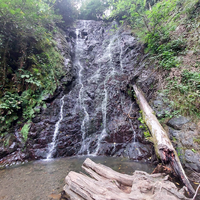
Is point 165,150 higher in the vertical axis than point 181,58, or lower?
lower

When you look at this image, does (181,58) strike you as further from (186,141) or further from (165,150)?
(165,150)

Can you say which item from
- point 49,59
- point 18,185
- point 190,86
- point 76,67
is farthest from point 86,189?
point 76,67

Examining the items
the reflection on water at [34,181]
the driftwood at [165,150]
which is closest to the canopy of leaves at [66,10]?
the reflection on water at [34,181]

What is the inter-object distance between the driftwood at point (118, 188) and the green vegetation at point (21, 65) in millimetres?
4831

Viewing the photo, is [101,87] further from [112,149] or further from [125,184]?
[125,184]

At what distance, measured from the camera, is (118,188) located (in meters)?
1.84

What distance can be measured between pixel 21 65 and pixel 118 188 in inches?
300

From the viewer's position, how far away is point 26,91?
21.4 feet

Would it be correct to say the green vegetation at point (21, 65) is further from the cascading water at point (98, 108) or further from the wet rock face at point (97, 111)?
the cascading water at point (98, 108)

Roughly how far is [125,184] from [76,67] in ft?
35.0

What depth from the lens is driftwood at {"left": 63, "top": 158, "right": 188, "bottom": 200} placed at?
158cm

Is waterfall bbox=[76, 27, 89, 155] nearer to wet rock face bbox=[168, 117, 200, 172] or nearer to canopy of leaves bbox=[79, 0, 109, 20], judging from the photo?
wet rock face bbox=[168, 117, 200, 172]

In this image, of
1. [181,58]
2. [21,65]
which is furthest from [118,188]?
[21,65]

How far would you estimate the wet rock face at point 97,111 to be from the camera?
547 cm
